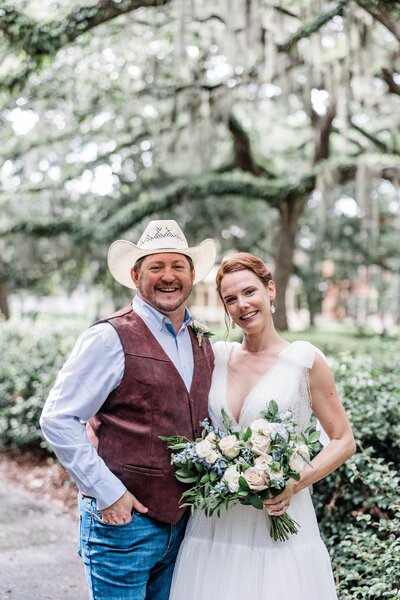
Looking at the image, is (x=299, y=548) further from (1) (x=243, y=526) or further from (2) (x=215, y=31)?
(2) (x=215, y=31)

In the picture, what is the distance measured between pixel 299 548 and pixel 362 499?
140 cm

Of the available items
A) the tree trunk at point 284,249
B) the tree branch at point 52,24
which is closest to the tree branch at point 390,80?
the tree trunk at point 284,249

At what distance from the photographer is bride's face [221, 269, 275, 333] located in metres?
2.70

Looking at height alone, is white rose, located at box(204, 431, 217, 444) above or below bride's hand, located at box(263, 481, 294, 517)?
above

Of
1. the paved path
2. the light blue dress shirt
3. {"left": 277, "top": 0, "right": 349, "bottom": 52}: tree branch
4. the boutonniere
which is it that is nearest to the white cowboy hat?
the boutonniere

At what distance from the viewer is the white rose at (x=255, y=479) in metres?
2.23

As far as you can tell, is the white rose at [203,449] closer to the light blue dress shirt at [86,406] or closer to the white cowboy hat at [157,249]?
the light blue dress shirt at [86,406]

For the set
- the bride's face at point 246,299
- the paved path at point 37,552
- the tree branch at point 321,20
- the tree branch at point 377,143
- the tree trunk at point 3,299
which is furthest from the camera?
the tree trunk at point 3,299

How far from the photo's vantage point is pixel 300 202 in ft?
44.6

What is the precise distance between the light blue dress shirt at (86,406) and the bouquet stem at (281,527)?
0.59 m

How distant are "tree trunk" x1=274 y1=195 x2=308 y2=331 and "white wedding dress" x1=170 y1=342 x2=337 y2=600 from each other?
11032 mm

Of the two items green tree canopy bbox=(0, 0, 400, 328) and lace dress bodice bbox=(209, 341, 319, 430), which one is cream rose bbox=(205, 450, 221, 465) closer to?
lace dress bodice bbox=(209, 341, 319, 430)

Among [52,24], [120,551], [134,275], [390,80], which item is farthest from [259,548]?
[390,80]

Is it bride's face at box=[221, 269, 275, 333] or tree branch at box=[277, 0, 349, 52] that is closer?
bride's face at box=[221, 269, 275, 333]
